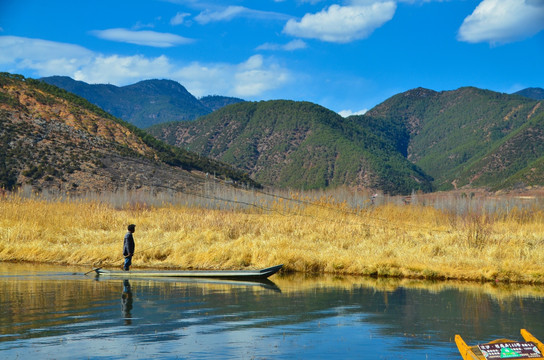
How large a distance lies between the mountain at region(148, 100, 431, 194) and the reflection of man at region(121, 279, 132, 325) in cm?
10753

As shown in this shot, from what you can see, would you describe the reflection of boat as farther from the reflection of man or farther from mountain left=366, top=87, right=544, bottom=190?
mountain left=366, top=87, right=544, bottom=190

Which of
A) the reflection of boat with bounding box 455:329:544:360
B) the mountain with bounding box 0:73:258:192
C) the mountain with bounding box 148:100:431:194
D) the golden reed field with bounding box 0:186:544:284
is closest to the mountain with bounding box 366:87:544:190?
the mountain with bounding box 148:100:431:194

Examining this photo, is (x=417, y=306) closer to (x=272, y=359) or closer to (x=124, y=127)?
(x=272, y=359)

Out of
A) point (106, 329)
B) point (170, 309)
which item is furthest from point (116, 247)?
point (106, 329)

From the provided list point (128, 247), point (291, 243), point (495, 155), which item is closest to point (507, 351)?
point (128, 247)

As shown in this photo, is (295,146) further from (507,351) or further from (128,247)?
(507,351)

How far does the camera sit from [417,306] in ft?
50.1

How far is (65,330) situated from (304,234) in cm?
1726

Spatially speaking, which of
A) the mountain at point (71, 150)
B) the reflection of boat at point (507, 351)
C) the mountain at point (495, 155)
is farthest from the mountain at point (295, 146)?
the reflection of boat at point (507, 351)

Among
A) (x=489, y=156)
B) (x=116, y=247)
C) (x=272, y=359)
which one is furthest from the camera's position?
(x=489, y=156)

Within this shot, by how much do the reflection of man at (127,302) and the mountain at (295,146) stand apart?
108 metres

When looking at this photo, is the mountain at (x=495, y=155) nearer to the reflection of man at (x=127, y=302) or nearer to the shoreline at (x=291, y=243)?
the shoreline at (x=291, y=243)

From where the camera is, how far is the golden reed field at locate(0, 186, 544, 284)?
21797 mm

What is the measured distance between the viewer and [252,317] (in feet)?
44.5
